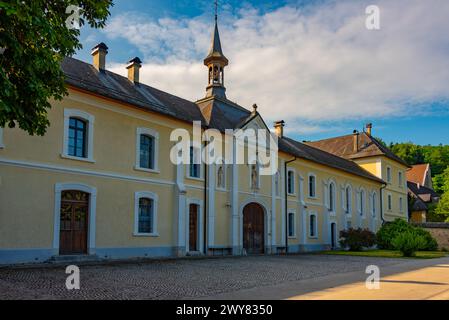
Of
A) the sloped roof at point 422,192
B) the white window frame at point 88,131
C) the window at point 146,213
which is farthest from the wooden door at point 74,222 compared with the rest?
the sloped roof at point 422,192

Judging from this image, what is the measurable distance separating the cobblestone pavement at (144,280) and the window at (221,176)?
24.6 feet

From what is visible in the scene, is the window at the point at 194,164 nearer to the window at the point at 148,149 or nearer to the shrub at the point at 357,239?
the window at the point at 148,149

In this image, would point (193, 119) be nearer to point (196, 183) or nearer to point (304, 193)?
point (196, 183)

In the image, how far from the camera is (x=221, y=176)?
76.8 ft

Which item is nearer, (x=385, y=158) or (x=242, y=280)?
(x=242, y=280)

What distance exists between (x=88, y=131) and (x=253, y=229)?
11746mm

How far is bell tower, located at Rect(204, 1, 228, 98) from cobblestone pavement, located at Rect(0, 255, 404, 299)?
1456 centimetres

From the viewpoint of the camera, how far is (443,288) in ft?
36.7

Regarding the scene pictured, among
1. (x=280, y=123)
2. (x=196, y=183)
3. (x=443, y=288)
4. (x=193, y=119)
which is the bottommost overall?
(x=443, y=288)

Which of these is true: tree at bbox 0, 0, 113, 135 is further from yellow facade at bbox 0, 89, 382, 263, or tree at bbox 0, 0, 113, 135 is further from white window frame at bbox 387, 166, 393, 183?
white window frame at bbox 387, 166, 393, 183

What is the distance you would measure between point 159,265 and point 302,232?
1609cm

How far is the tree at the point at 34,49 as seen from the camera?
7.82 m

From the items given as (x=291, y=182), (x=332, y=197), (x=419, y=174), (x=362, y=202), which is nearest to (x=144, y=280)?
(x=291, y=182)
